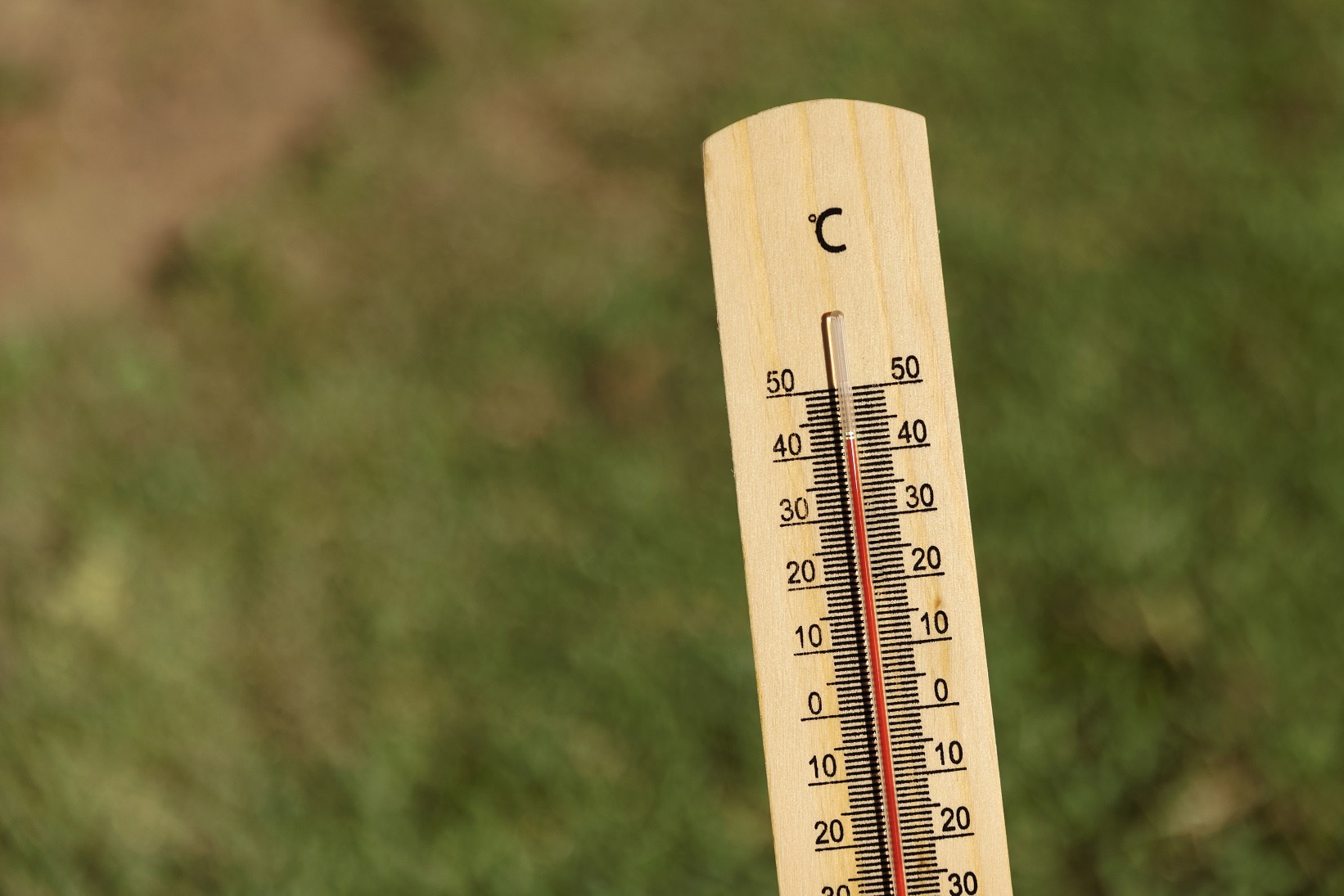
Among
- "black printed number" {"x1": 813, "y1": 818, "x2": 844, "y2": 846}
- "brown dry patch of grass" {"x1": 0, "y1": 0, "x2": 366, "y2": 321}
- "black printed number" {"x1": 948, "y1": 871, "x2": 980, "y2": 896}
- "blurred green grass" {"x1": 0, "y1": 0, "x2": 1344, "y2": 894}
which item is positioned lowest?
"black printed number" {"x1": 948, "y1": 871, "x2": 980, "y2": 896}

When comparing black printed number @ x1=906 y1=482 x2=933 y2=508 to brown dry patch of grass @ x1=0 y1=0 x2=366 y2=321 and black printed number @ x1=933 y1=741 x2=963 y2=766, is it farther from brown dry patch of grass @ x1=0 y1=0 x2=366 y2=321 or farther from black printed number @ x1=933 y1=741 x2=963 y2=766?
brown dry patch of grass @ x1=0 y1=0 x2=366 y2=321

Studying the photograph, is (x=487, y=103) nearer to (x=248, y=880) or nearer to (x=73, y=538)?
(x=73, y=538)

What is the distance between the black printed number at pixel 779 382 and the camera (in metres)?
1.43

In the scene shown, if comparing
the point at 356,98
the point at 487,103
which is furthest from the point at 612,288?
the point at 356,98

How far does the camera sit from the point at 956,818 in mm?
1445

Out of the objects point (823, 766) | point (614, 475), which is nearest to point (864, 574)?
point (823, 766)

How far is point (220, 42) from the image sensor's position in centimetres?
405

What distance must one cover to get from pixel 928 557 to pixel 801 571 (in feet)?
0.45

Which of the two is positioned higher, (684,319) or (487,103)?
(487,103)

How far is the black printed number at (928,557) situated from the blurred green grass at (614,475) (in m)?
1.46

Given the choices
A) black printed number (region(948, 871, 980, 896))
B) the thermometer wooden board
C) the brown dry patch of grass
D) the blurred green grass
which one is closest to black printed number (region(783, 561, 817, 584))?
the thermometer wooden board

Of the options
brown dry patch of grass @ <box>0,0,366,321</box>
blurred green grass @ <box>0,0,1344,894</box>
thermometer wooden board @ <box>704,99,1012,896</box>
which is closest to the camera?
thermometer wooden board @ <box>704,99,1012,896</box>

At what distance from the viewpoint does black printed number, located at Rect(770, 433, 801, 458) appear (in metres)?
1.44

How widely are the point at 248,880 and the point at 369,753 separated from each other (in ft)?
1.15
